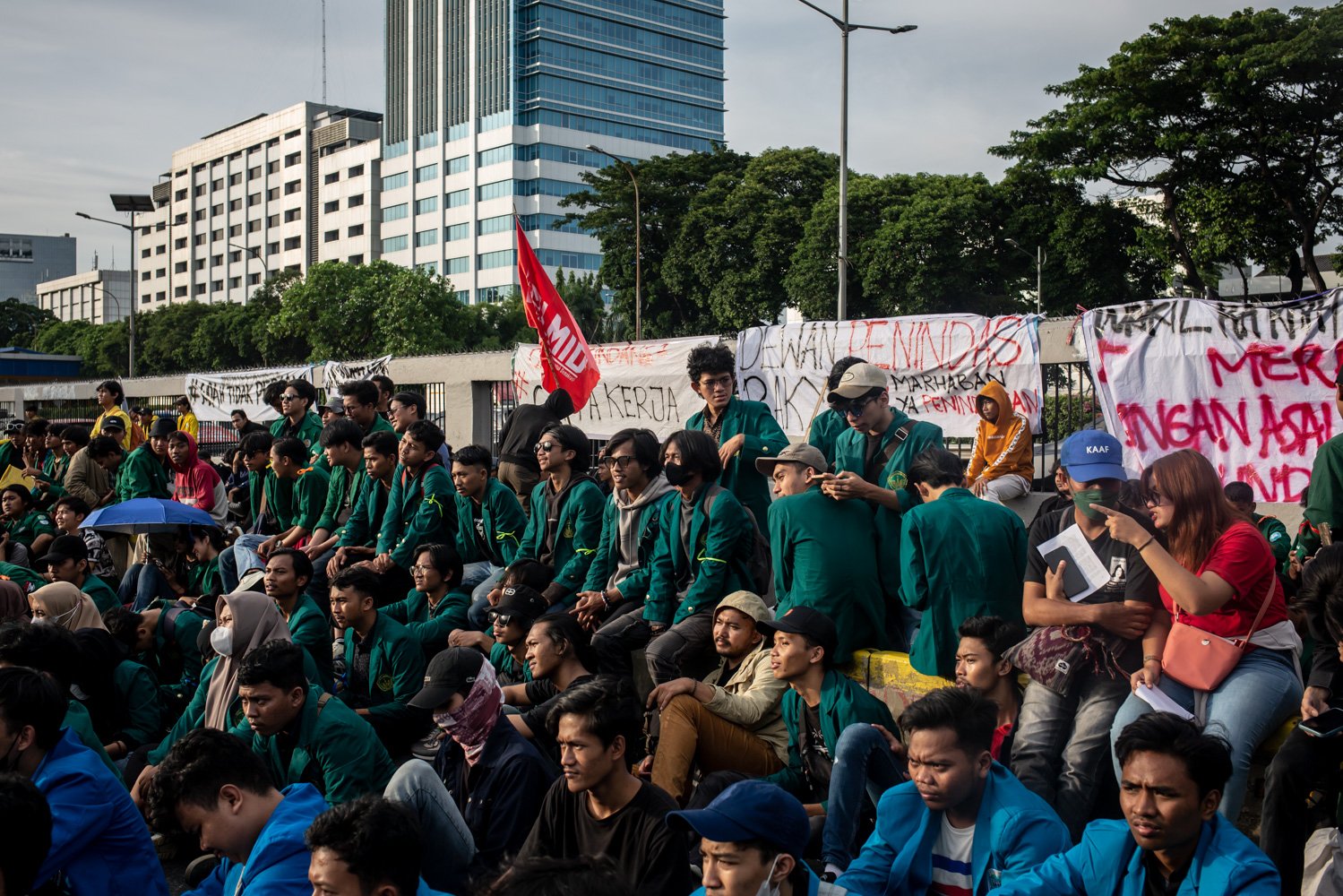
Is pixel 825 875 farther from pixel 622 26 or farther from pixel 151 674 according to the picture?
pixel 622 26

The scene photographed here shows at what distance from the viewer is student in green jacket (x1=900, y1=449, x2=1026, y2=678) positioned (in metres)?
4.89

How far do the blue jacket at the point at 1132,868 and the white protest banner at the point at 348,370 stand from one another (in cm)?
1398

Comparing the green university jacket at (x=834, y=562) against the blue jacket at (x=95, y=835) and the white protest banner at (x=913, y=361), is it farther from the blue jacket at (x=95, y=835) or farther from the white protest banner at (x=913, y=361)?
the white protest banner at (x=913, y=361)

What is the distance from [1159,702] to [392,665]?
12.2ft

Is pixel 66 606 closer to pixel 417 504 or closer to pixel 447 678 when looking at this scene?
pixel 417 504

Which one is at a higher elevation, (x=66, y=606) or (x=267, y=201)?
(x=267, y=201)

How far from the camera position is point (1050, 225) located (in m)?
37.8

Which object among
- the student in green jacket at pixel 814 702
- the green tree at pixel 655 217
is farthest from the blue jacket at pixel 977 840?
the green tree at pixel 655 217

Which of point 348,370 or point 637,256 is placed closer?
point 348,370

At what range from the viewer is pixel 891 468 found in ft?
19.4

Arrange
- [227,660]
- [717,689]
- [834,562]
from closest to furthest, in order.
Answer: [717,689], [834,562], [227,660]

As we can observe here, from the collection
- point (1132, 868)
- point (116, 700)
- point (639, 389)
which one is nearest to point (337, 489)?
point (116, 700)

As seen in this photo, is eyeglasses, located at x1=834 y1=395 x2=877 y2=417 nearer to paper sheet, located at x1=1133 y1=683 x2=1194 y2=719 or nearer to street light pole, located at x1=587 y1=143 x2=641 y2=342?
A: paper sheet, located at x1=1133 y1=683 x2=1194 y2=719

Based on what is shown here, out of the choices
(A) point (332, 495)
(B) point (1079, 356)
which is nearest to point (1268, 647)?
(B) point (1079, 356)
